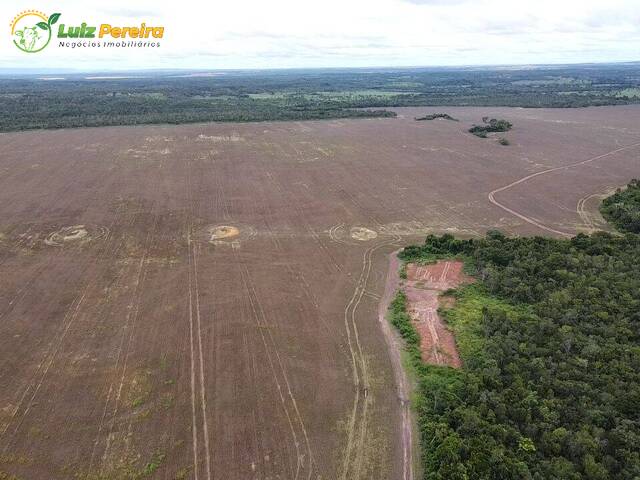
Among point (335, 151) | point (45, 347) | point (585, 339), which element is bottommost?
point (45, 347)

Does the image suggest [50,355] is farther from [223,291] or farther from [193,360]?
[223,291]

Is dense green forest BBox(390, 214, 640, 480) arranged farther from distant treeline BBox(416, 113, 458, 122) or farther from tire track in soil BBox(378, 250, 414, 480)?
distant treeline BBox(416, 113, 458, 122)

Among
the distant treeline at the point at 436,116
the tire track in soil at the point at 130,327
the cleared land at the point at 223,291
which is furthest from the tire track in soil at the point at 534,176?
the distant treeline at the point at 436,116

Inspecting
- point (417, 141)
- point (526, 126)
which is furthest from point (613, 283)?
point (526, 126)

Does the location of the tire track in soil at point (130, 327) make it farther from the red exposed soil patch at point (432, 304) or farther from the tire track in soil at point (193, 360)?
the red exposed soil patch at point (432, 304)

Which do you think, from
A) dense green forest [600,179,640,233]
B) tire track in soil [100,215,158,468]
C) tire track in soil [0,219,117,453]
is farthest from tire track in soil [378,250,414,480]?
dense green forest [600,179,640,233]

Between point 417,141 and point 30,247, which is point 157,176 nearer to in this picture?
point 30,247

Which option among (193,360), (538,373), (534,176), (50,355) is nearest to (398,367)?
(538,373)
